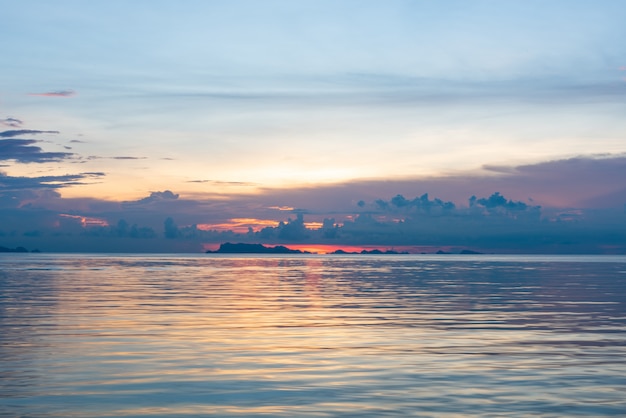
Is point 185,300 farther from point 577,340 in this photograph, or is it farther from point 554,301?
point 577,340

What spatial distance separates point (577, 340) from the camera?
32.1 meters

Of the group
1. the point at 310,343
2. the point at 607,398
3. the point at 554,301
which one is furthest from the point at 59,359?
the point at 554,301

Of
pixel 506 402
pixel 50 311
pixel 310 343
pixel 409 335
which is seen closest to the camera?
pixel 506 402

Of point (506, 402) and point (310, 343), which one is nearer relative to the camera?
point (506, 402)

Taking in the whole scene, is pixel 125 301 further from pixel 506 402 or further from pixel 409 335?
pixel 506 402

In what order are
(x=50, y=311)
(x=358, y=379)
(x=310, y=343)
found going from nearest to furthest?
(x=358, y=379) < (x=310, y=343) < (x=50, y=311)

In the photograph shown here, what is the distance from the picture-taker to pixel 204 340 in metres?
32.2

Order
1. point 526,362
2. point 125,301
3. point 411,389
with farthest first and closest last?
point 125,301 → point 526,362 → point 411,389

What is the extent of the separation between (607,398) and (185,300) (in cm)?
3977

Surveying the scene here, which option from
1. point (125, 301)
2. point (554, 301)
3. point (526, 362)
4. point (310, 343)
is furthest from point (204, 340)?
point (554, 301)

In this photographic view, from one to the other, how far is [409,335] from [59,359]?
47.7 feet

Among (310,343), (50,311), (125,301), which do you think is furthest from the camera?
(125,301)

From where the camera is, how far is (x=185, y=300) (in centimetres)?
5625

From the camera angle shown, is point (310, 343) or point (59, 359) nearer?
point (59, 359)
